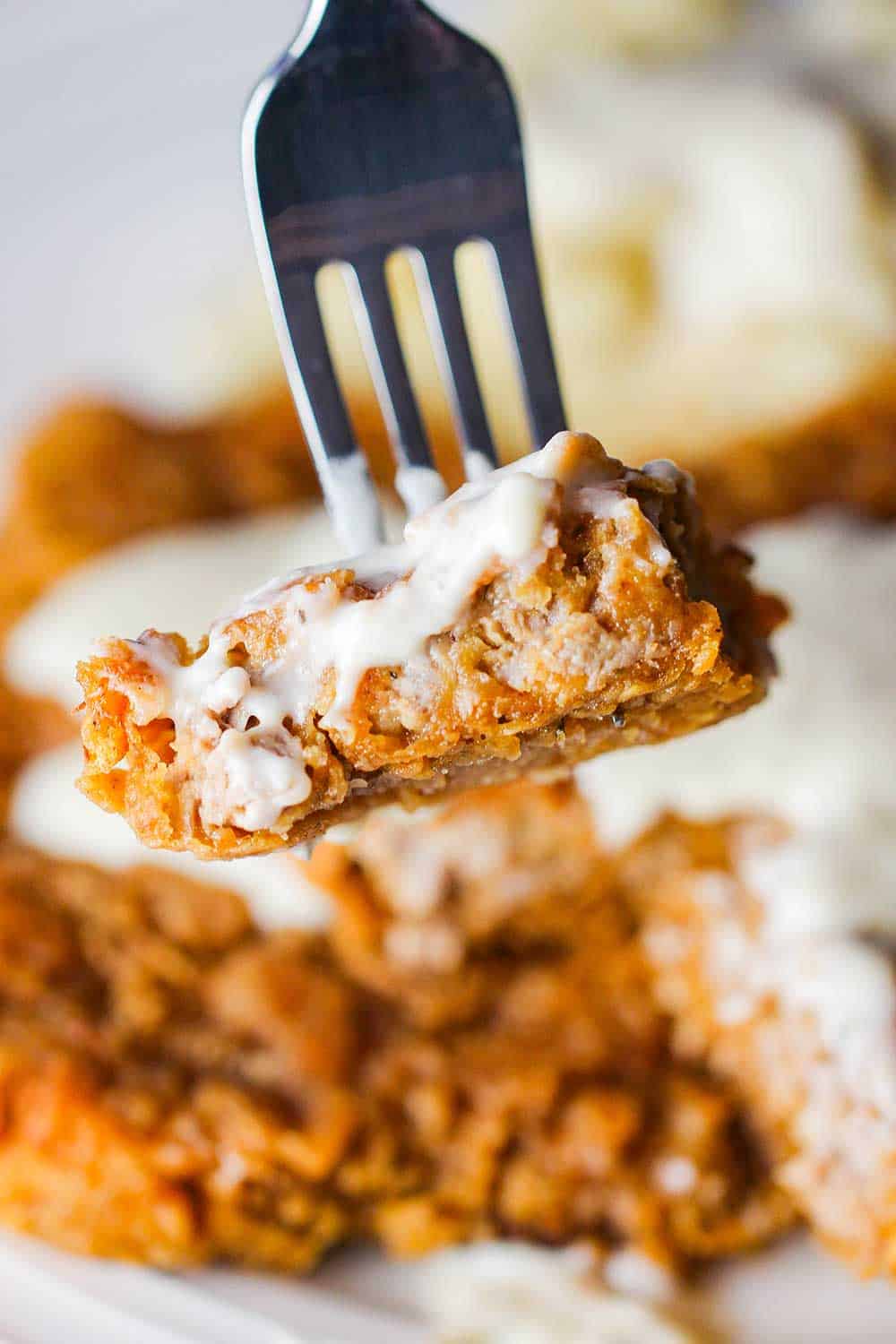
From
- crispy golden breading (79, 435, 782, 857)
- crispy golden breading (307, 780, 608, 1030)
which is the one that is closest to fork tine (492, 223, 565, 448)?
crispy golden breading (79, 435, 782, 857)

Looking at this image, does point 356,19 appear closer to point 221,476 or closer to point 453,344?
point 453,344

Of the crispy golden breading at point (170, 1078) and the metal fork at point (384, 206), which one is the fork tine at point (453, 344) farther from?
the crispy golden breading at point (170, 1078)

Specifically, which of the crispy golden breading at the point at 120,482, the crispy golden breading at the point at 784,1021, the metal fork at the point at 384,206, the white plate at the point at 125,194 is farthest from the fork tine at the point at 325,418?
the white plate at the point at 125,194

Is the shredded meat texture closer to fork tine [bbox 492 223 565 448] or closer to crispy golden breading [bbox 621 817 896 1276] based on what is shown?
crispy golden breading [bbox 621 817 896 1276]

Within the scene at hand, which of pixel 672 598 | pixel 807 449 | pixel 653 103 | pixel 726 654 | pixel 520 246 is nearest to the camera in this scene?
pixel 672 598

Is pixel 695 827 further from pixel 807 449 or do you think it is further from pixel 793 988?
pixel 807 449

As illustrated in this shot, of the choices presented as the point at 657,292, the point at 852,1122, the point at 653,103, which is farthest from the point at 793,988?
the point at 653,103

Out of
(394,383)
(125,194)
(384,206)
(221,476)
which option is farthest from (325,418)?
(125,194)
